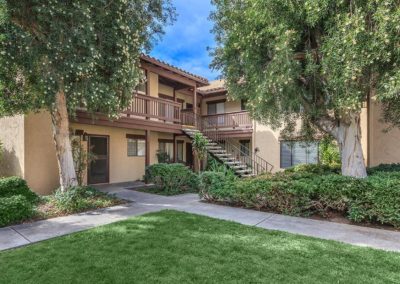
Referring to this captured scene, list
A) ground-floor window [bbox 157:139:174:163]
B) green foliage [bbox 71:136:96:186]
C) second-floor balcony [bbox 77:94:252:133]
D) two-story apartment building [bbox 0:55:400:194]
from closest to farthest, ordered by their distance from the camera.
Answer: two-story apartment building [bbox 0:55:400:194] < green foliage [bbox 71:136:96:186] < second-floor balcony [bbox 77:94:252:133] < ground-floor window [bbox 157:139:174:163]

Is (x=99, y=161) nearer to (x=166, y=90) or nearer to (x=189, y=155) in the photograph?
(x=166, y=90)

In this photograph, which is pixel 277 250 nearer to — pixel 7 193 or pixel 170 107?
pixel 7 193

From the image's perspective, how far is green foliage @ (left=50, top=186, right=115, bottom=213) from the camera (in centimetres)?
716

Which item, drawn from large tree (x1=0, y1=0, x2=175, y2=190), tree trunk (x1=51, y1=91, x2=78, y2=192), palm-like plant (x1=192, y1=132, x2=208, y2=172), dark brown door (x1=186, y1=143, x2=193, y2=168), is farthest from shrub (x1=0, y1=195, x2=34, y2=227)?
dark brown door (x1=186, y1=143, x2=193, y2=168)

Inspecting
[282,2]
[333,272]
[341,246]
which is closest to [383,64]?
[282,2]

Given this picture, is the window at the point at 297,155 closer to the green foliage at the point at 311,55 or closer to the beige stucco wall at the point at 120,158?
the green foliage at the point at 311,55

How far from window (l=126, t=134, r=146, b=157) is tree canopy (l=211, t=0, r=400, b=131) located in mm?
6749

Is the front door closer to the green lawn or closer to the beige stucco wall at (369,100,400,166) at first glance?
the green lawn

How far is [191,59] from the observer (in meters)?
25.2

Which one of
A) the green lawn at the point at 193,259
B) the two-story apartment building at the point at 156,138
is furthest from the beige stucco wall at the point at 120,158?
the green lawn at the point at 193,259

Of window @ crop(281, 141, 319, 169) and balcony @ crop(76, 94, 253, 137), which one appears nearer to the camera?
balcony @ crop(76, 94, 253, 137)

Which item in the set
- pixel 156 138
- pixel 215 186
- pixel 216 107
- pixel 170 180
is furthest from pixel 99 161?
pixel 216 107

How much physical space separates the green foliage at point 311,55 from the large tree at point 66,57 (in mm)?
2978

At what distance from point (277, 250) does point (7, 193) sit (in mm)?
7682
